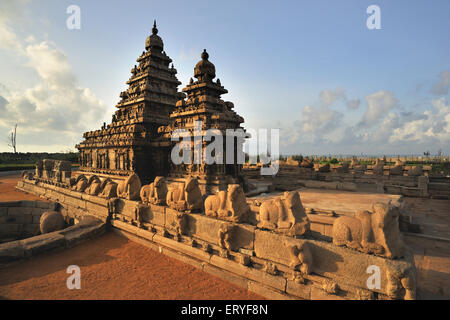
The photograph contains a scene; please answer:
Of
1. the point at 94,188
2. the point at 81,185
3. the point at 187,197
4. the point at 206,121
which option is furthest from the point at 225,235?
the point at 81,185

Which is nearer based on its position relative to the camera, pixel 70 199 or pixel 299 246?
pixel 299 246

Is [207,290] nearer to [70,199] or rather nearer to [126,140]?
[70,199]

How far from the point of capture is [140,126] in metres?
13.2

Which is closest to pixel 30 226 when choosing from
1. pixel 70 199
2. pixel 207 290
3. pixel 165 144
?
pixel 70 199

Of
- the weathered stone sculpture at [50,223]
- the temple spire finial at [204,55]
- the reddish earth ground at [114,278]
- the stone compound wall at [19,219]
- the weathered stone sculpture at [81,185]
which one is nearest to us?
the reddish earth ground at [114,278]

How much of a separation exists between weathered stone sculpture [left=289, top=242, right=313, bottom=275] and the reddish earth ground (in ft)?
3.23

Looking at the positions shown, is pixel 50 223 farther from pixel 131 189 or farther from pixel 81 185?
pixel 131 189

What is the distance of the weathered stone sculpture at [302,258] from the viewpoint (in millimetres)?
3537

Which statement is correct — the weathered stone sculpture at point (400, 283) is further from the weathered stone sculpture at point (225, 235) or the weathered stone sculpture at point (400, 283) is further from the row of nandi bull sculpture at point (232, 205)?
the weathered stone sculpture at point (225, 235)

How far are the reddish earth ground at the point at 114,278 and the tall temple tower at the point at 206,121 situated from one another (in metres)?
4.80

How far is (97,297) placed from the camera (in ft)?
13.3

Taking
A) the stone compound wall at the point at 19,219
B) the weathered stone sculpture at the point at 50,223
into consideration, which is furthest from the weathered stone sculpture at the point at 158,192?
the stone compound wall at the point at 19,219
